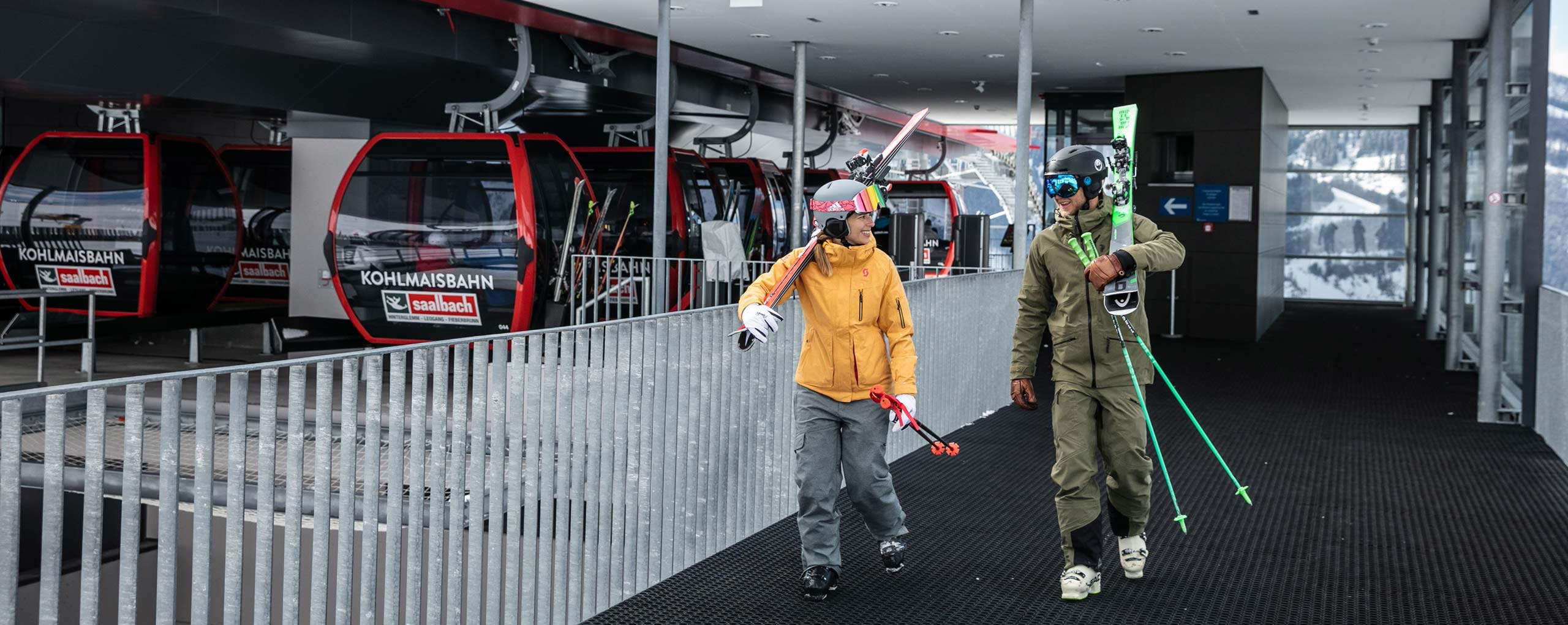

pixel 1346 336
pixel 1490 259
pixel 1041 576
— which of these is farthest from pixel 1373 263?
pixel 1041 576

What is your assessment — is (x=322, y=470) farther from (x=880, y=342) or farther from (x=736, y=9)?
(x=736, y=9)

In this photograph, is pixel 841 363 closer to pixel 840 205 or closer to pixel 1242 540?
pixel 840 205

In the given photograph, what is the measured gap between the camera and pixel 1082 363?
4.29 metres

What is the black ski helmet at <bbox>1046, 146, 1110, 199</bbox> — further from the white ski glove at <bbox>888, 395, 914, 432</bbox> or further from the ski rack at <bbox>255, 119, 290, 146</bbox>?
the ski rack at <bbox>255, 119, 290, 146</bbox>

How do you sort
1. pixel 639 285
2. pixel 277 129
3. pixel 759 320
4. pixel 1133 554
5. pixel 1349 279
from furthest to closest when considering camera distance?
pixel 1349 279 < pixel 277 129 < pixel 639 285 < pixel 1133 554 < pixel 759 320

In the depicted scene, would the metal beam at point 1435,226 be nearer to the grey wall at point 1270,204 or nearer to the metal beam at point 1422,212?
the metal beam at point 1422,212

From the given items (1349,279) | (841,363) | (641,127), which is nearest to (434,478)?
(841,363)

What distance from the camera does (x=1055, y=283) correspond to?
14.3 feet

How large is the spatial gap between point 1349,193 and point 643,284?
1896 cm

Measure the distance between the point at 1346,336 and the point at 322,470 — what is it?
50.7ft

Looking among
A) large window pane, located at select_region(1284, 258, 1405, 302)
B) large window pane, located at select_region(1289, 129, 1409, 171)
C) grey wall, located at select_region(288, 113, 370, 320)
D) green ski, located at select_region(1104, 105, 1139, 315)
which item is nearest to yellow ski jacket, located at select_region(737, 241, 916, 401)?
green ski, located at select_region(1104, 105, 1139, 315)

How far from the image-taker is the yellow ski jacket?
421 cm

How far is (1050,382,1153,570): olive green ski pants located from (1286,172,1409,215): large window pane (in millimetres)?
21327

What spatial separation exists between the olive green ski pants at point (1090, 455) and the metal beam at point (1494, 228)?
563cm
